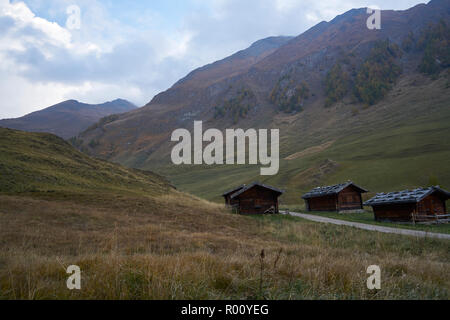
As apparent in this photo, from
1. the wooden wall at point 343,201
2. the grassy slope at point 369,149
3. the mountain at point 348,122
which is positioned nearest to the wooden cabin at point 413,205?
the wooden wall at point 343,201

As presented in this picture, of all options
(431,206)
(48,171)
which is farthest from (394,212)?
(48,171)

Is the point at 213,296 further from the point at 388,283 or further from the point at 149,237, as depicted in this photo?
the point at 149,237

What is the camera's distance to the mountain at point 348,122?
63.1 meters

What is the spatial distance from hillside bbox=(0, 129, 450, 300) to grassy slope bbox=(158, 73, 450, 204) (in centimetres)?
4178

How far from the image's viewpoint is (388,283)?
4496 millimetres

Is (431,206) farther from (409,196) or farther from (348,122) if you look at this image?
(348,122)

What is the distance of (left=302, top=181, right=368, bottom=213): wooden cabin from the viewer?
39500mm

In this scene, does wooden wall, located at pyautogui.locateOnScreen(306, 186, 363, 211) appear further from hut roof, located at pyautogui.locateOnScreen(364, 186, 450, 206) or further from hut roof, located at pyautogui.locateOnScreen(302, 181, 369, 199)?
hut roof, located at pyautogui.locateOnScreen(364, 186, 450, 206)

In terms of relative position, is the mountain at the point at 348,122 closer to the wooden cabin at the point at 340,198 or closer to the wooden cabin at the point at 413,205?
the wooden cabin at the point at 340,198

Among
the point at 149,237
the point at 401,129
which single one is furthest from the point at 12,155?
the point at 401,129

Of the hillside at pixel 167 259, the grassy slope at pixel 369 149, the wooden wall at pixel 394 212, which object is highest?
the grassy slope at pixel 369 149

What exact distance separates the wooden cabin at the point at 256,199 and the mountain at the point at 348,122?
21621mm

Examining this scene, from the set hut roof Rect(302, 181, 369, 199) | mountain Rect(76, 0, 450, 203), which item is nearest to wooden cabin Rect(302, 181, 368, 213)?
hut roof Rect(302, 181, 369, 199)

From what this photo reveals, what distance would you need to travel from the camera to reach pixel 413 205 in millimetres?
27703
